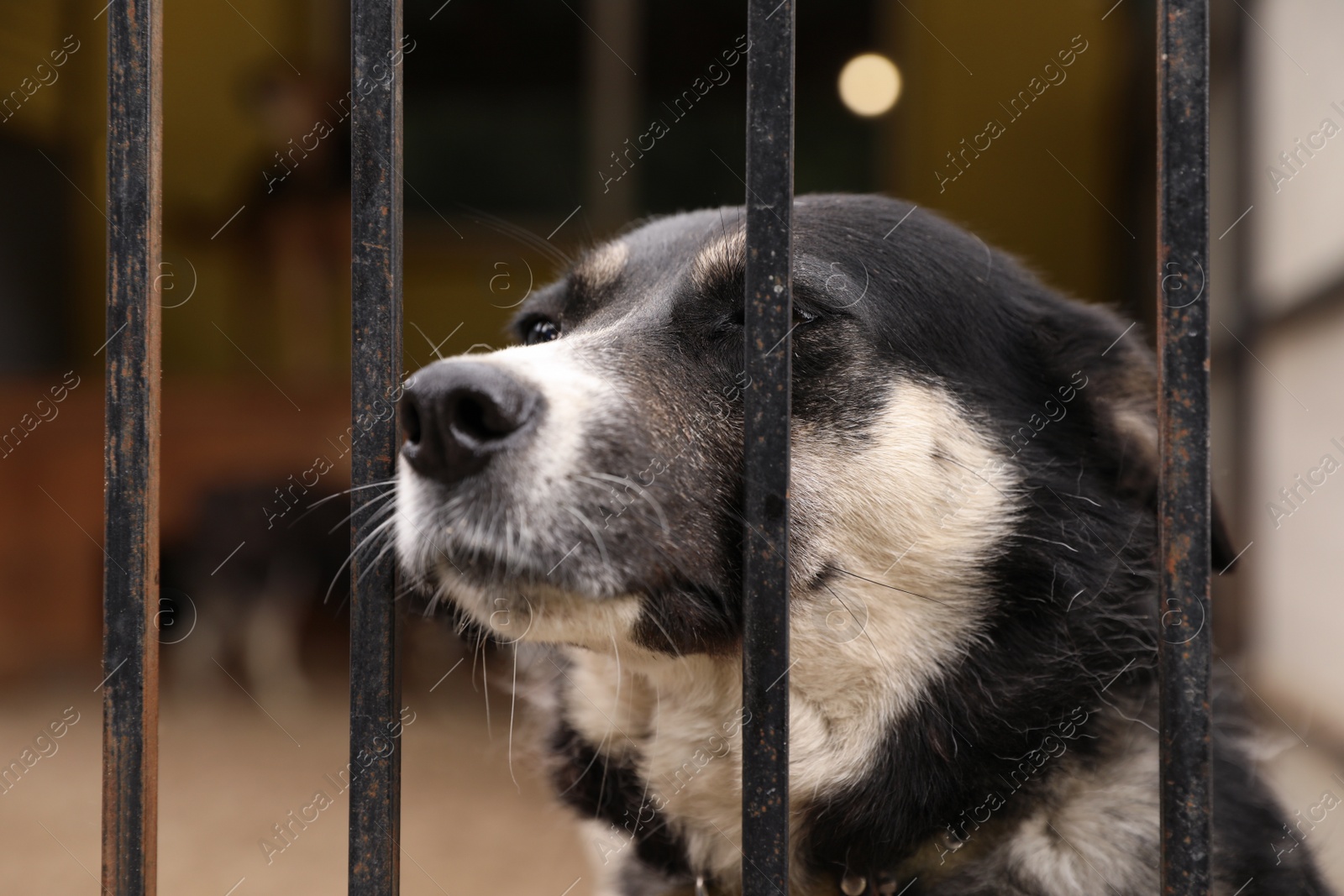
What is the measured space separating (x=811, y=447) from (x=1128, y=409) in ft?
2.20

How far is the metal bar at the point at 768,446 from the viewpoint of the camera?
1.16m

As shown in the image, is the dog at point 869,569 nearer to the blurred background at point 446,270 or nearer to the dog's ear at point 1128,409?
the dog's ear at point 1128,409

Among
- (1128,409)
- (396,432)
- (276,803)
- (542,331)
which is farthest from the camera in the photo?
(276,803)

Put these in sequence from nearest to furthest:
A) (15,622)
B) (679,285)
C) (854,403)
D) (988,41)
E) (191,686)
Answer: (854,403) → (679,285) → (191,686) → (15,622) → (988,41)

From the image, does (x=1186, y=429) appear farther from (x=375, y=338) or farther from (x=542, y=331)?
(x=542, y=331)

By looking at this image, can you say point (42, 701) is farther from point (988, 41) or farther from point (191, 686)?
point (988, 41)

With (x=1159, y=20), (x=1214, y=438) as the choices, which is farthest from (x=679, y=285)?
(x=1214, y=438)

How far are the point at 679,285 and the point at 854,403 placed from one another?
385 mm

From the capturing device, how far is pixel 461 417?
1308mm

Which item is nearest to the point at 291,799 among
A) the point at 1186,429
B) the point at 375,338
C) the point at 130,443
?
the point at 130,443

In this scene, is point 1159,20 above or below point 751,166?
above

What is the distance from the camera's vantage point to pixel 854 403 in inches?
65.4

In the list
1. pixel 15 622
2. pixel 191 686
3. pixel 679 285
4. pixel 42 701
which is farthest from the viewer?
pixel 15 622

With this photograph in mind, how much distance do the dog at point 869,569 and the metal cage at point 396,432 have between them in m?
0.25
